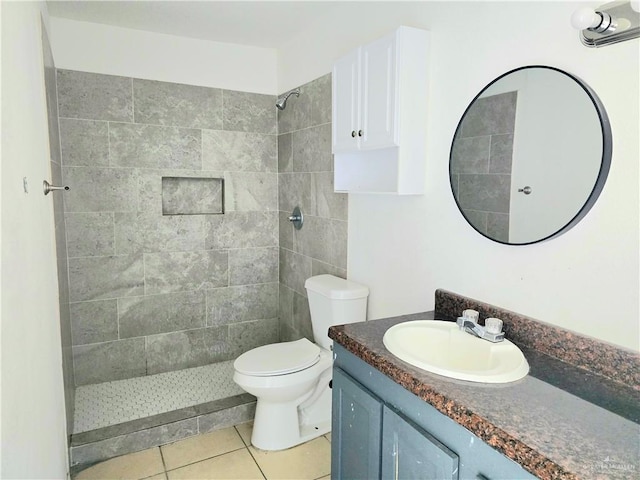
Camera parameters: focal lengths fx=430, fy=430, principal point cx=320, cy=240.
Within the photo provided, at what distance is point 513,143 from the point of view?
→ 1.46m

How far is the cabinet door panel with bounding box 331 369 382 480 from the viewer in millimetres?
1341

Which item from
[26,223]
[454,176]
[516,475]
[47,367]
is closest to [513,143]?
[454,176]

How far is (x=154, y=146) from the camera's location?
288cm

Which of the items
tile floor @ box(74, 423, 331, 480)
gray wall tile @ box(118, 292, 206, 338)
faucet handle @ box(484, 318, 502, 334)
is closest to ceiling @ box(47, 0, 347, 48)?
gray wall tile @ box(118, 292, 206, 338)

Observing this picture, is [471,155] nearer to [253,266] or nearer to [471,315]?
[471,315]

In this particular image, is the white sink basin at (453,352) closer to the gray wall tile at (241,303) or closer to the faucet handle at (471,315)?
the faucet handle at (471,315)

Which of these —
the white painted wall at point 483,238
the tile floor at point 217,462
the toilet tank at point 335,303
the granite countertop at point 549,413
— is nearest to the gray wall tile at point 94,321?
the tile floor at point 217,462

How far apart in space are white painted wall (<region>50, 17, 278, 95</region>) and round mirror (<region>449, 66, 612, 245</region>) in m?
1.95

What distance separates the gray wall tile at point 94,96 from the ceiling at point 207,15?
34 centimetres

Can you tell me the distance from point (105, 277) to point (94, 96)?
3.80 ft

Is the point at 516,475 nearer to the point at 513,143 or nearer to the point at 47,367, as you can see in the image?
the point at 513,143

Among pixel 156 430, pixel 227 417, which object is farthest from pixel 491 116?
pixel 156 430

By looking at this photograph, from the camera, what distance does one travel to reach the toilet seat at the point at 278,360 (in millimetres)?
2166

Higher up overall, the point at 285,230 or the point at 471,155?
the point at 471,155
